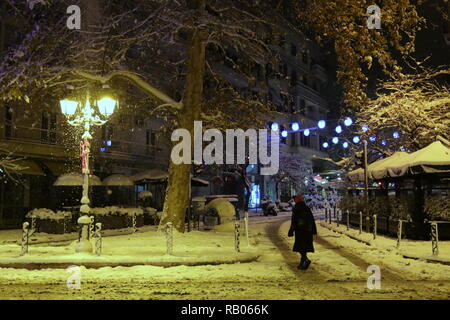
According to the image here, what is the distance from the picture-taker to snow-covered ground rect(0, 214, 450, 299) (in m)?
8.09

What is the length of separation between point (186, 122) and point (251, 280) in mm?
9550

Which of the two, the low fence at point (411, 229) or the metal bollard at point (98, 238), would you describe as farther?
the low fence at point (411, 229)

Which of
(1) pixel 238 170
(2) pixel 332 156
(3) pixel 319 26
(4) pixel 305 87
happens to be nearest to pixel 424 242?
(3) pixel 319 26

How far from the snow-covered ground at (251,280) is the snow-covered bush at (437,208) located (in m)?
4.29

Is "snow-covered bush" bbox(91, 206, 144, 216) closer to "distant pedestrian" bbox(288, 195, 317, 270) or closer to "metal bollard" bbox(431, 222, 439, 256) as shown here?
"distant pedestrian" bbox(288, 195, 317, 270)

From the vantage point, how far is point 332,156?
2685 inches

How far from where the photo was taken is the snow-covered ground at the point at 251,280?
8.09 m

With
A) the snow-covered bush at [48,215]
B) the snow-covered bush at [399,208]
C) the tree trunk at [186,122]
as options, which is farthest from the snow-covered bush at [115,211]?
the snow-covered bush at [399,208]

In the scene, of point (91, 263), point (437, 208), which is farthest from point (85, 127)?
point (437, 208)

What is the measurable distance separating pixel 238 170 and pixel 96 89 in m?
25.1

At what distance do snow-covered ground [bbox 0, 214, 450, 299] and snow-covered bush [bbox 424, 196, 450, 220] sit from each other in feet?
14.1

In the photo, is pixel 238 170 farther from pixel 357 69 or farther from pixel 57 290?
pixel 57 290

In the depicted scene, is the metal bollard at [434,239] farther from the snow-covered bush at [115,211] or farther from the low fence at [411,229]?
the snow-covered bush at [115,211]

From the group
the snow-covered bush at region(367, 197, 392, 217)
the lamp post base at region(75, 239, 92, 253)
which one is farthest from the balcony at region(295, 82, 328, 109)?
the lamp post base at region(75, 239, 92, 253)
